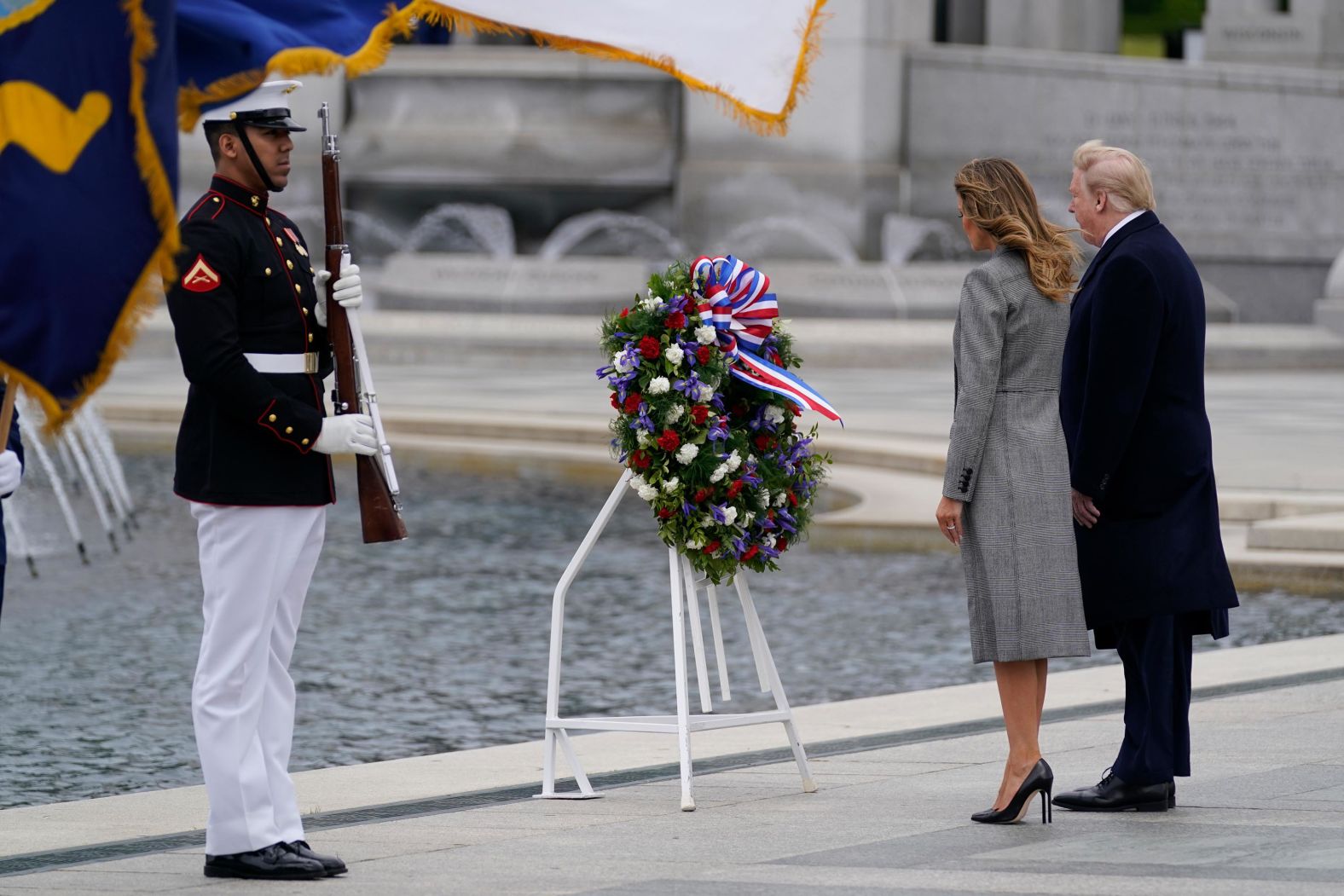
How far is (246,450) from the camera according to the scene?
5.25 metres

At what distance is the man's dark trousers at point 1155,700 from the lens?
607 cm

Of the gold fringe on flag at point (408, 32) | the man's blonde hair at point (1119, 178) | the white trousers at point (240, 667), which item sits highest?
the gold fringe on flag at point (408, 32)

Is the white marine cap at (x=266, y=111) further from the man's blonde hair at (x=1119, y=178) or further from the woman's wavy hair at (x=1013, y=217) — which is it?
the man's blonde hair at (x=1119, y=178)

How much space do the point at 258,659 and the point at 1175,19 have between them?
50.3 metres

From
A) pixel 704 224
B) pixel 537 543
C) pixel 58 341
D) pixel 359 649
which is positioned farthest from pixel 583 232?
pixel 58 341

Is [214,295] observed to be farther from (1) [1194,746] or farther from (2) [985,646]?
(1) [1194,746]

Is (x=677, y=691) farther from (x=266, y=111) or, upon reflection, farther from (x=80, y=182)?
(x=80, y=182)

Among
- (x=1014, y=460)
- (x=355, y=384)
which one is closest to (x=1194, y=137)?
(x=1014, y=460)

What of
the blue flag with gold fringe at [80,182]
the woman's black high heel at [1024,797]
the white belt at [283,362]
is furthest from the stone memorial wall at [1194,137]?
the blue flag with gold fringe at [80,182]

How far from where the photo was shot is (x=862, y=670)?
364 inches

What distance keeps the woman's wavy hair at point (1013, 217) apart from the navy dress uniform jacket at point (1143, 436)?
17 cm

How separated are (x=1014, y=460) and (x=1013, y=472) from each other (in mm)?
35

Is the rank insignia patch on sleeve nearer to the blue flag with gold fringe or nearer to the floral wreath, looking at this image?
the blue flag with gold fringe

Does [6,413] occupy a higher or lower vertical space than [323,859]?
higher
